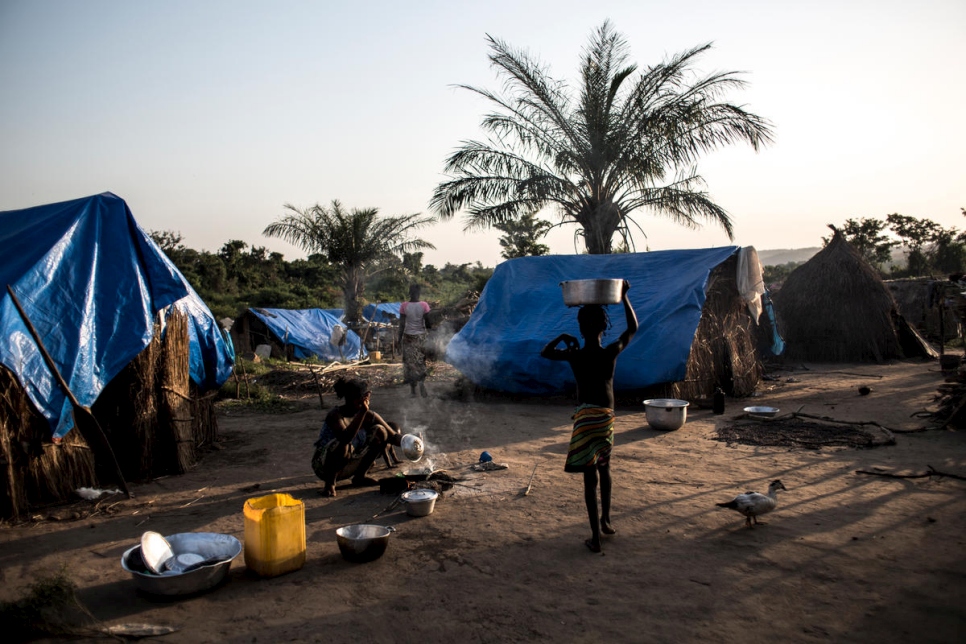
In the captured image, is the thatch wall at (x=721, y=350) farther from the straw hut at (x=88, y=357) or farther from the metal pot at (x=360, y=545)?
the straw hut at (x=88, y=357)

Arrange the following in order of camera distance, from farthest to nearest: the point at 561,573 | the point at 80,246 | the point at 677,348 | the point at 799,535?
the point at 677,348, the point at 80,246, the point at 799,535, the point at 561,573

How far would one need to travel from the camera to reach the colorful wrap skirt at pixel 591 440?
134 inches

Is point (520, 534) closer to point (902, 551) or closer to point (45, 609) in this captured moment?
point (902, 551)

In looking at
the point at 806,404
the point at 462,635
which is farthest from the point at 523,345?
the point at 462,635

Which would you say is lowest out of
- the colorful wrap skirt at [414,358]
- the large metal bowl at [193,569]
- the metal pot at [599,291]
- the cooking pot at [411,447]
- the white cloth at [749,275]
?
the large metal bowl at [193,569]

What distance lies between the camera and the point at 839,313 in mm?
13984

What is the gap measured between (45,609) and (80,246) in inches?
134

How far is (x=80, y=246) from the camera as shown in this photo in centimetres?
493

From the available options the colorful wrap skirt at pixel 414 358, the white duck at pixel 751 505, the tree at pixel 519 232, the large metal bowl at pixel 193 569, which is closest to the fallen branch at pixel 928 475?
the white duck at pixel 751 505

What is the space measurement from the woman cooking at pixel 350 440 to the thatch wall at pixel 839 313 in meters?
12.9

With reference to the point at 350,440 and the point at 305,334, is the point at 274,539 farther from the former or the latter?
the point at 305,334

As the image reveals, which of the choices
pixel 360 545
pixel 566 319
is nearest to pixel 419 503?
pixel 360 545

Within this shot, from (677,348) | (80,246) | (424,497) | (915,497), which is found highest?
(80,246)

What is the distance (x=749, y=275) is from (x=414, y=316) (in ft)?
17.5
